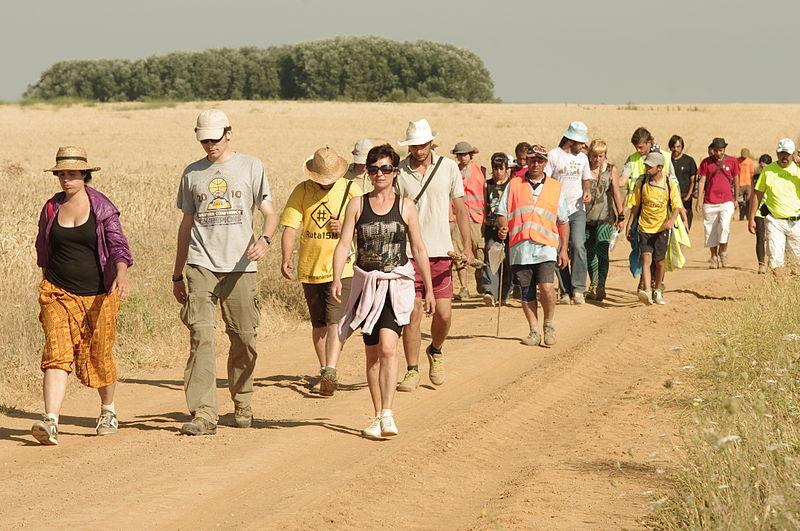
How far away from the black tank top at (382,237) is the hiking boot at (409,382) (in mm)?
2041

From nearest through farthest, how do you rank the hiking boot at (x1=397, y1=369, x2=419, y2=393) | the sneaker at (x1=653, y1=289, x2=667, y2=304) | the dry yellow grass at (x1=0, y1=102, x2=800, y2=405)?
the hiking boot at (x1=397, y1=369, x2=419, y2=393) < the dry yellow grass at (x1=0, y1=102, x2=800, y2=405) < the sneaker at (x1=653, y1=289, x2=667, y2=304)

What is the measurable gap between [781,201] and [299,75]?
87.2 meters

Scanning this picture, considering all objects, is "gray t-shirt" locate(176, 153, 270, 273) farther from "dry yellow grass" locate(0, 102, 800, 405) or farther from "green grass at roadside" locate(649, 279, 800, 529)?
"green grass at roadside" locate(649, 279, 800, 529)

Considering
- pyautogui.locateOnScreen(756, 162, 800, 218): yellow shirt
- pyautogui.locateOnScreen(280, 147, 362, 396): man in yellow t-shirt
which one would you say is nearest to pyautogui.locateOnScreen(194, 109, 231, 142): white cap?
pyautogui.locateOnScreen(280, 147, 362, 396): man in yellow t-shirt

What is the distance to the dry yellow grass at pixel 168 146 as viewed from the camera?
1320 cm

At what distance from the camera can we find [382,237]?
30.7 ft

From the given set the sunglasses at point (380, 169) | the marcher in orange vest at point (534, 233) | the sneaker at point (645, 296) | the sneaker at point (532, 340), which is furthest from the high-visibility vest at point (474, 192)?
the sunglasses at point (380, 169)

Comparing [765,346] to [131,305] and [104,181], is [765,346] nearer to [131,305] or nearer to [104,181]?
[131,305]

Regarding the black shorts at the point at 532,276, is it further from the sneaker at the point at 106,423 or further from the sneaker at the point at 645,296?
the sneaker at the point at 106,423

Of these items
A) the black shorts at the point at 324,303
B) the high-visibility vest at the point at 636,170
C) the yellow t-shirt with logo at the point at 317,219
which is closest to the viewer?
the yellow t-shirt with logo at the point at 317,219

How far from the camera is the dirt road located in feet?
24.7

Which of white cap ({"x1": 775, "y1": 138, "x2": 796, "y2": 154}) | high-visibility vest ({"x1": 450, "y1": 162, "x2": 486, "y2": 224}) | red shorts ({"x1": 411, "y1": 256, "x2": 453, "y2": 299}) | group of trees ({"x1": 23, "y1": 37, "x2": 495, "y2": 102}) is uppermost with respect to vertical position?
group of trees ({"x1": 23, "y1": 37, "x2": 495, "y2": 102})

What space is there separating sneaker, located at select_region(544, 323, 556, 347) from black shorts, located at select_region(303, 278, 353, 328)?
3075 millimetres

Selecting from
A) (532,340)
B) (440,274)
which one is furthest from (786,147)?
(440,274)
